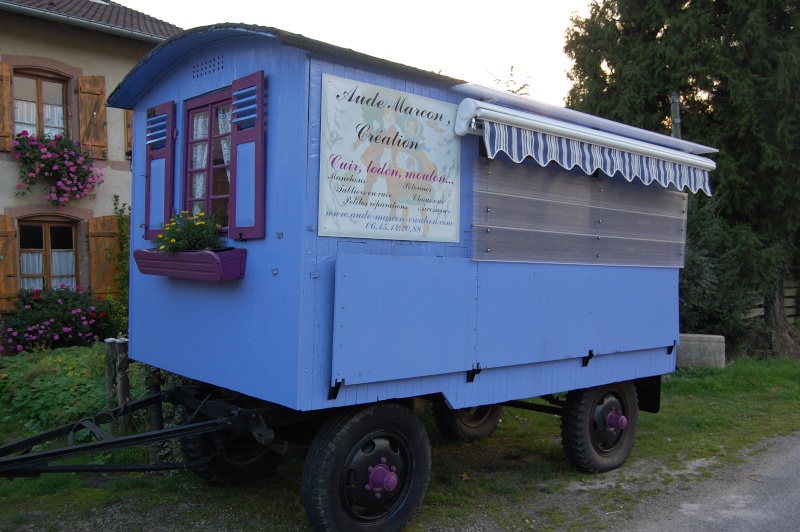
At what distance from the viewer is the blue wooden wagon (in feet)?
12.9

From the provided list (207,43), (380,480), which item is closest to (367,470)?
(380,480)

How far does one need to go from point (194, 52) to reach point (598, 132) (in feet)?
10.0

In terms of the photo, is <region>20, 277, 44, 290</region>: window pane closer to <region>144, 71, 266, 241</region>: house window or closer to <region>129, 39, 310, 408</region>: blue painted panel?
<region>144, 71, 266, 241</region>: house window

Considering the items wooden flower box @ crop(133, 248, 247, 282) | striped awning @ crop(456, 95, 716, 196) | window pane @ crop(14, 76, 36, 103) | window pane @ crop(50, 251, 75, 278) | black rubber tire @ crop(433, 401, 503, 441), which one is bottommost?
black rubber tire @ crop(433, 401, 503, 441)

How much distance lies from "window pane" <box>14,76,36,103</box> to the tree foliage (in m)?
10.1

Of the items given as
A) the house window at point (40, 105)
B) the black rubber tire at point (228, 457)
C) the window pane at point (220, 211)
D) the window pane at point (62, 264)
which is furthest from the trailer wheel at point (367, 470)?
the house window at point (40, 105)

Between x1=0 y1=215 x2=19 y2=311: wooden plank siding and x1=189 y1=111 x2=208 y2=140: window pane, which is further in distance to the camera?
x1=0 y1=215 x2=19 y2=311: wooden plank siding

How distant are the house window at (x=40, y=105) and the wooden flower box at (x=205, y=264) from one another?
7238 mm

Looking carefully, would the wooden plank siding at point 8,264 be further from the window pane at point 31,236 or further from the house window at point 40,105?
the house window at point 40,105

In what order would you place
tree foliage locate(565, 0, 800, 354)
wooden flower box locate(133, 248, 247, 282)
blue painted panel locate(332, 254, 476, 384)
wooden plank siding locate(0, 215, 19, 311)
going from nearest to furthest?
1. blue painted panel locate(332, 254, 476, 384)
2. wooden flower box locate(133, 248, 247, 282)
3. wooden plank siding locate(0, 215, 19, 311)
4. tree foliage locate(565, 0, 800, 354)

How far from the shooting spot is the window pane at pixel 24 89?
10.3 m

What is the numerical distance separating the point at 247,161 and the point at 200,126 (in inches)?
30.9

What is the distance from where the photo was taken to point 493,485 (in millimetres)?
5516

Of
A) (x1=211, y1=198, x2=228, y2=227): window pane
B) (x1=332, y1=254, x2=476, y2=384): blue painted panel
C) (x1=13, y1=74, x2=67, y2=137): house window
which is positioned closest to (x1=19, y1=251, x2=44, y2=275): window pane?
(x1=13, y1=74, x2=67, y2=137): house window
